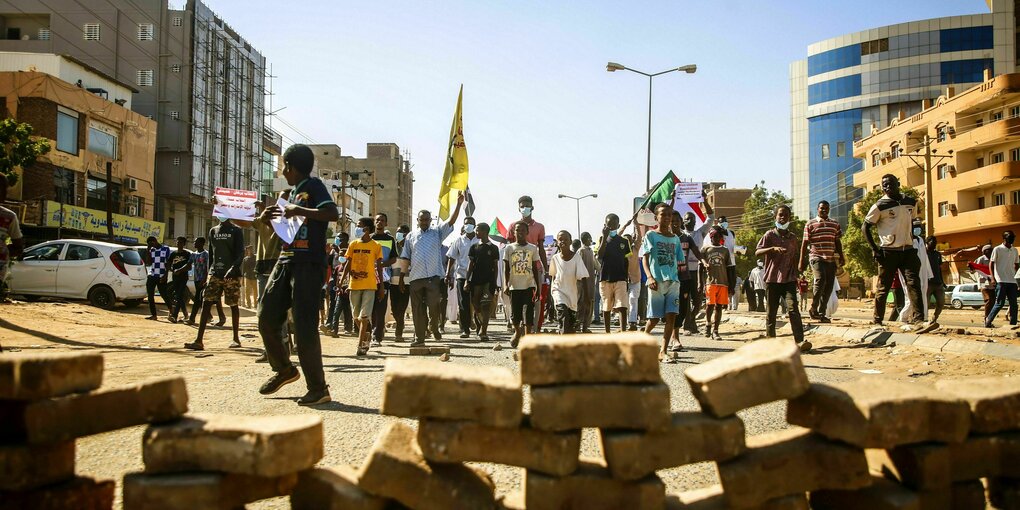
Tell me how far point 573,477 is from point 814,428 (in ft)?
3.07

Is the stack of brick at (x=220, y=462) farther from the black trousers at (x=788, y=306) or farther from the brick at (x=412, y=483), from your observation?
the black trousers at (x=788, y=306)

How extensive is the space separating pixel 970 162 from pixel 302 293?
54588mm

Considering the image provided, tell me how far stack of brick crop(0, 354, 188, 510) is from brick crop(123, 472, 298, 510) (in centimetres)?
27

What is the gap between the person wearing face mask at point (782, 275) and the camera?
979cm

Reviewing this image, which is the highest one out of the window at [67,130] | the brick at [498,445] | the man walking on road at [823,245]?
the window at [67,130]

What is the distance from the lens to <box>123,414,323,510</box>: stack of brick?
248 centimetres

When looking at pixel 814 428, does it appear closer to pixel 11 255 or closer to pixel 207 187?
pixel 11 255

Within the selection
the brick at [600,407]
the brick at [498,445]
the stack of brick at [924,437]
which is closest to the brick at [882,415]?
the stack of brick at [924,437]

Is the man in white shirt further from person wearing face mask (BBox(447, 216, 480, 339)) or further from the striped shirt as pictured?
person wearing face mask (BBox(447, 216, 480, 339))

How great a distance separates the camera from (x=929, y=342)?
9117 mm

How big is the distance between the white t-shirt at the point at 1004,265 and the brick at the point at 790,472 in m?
13.1

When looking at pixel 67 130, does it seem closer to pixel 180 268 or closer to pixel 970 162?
pixel 180 268

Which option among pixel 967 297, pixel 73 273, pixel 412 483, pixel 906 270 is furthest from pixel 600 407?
pixel 967 297

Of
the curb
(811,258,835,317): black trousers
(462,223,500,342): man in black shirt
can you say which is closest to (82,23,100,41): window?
(462,223,500,342): man in black shirt
